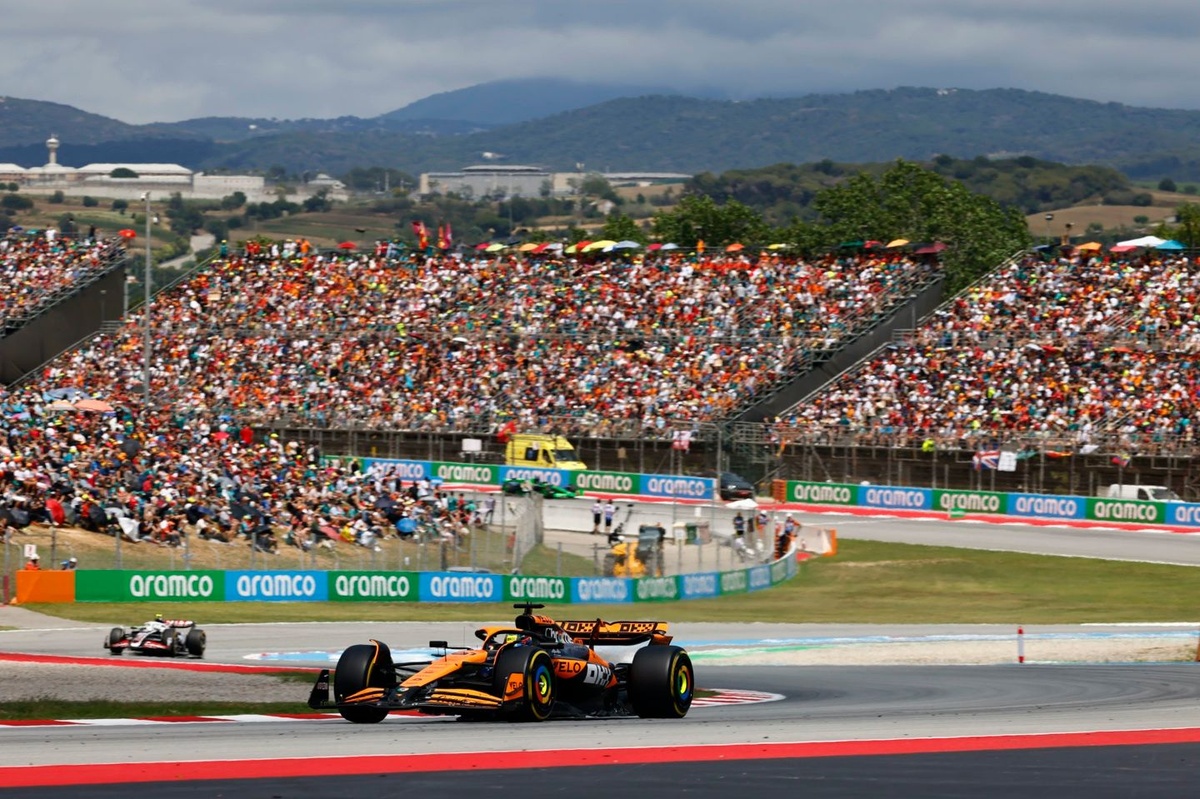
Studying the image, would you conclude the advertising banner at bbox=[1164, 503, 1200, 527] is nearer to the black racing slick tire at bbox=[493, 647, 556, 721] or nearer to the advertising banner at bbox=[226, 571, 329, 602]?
the advertising banner at bbox=[226, 571, 329, 602]

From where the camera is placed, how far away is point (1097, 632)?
105 ft

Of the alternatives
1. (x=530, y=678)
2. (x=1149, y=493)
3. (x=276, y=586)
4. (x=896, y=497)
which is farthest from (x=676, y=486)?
(x=530, y=678)

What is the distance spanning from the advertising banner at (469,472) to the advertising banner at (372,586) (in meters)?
24.1

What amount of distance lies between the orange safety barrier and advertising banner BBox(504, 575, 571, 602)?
9.62 metres

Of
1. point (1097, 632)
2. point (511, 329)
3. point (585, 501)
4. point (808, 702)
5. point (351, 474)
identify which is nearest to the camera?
point (808, 702)

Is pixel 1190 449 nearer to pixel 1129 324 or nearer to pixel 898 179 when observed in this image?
pixel 1129 324

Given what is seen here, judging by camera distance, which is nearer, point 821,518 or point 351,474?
point 351,474

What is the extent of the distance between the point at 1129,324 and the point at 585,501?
66.8 feet

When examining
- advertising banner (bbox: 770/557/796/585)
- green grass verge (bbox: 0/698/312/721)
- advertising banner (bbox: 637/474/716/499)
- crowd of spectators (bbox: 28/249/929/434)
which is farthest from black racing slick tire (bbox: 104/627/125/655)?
crowd of spectators (bbox: 28/249/929/434)

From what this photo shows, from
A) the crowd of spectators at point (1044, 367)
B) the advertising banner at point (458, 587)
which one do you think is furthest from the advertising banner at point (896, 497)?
the advertising banner at point (458, 587)

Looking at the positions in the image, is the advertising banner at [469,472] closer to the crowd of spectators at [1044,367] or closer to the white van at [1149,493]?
the crowd of spectators at [1044,367]

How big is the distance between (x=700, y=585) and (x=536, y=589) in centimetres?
489

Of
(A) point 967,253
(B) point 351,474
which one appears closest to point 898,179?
(A) point 967,253

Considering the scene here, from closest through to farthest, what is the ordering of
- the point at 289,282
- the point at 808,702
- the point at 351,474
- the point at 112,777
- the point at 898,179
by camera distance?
the point at 112,777 < the point at 808,702 < the point at 351,474 < the point at 289,282 < the point at 898,179
